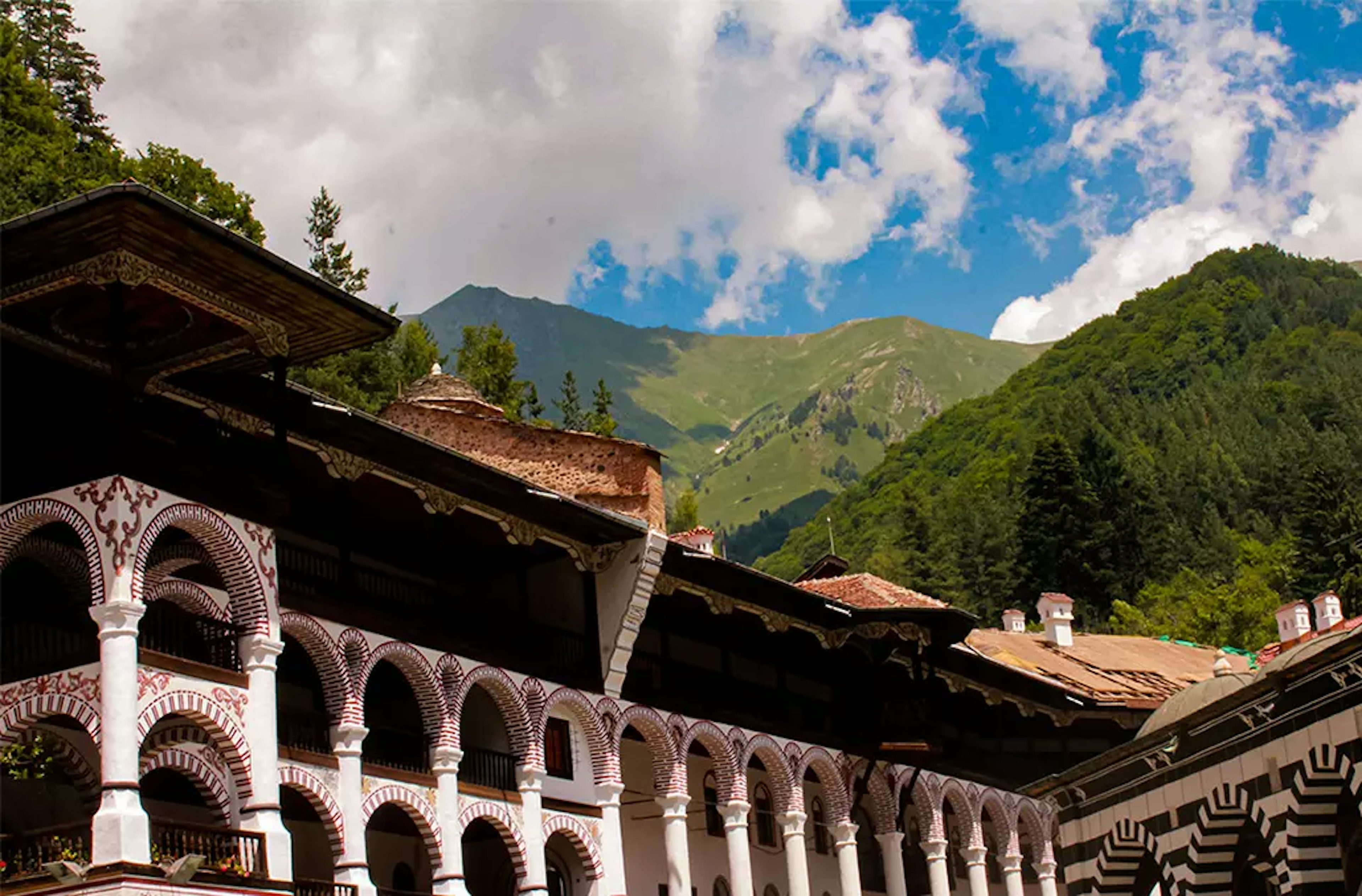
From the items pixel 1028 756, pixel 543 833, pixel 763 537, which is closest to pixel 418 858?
pixel 543 833

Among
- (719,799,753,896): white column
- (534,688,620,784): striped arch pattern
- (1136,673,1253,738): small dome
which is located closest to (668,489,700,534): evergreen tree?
(719,799,753,896): white column

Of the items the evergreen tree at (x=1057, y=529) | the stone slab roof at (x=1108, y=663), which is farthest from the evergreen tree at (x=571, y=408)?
the stone slab roof at (x=1108, y=663)

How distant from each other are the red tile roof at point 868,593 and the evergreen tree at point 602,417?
941 inches

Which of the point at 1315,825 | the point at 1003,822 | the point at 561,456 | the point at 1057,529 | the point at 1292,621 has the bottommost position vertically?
the point at 1315,825

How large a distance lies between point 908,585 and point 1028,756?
38647mm

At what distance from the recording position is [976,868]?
42812 millimetres

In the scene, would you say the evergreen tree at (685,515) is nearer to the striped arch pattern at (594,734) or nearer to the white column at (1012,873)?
the white column at (1012,873)

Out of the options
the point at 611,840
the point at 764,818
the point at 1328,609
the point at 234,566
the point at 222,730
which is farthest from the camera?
the point at 1328,609

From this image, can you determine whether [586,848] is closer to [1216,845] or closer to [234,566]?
[234,566]

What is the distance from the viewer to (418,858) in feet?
103

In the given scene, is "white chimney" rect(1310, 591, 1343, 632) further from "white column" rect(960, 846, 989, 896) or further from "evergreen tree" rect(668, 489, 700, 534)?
"evergreen tree" rect(668, 489, 700, 534)

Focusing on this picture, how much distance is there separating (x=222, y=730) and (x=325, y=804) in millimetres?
2551

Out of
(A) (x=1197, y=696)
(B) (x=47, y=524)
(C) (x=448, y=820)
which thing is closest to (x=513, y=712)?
(C) (x=448, y=820)

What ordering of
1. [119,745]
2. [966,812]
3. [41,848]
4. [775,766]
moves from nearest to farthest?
[41,848] < [119,745] < [775,766] < [966,812]
